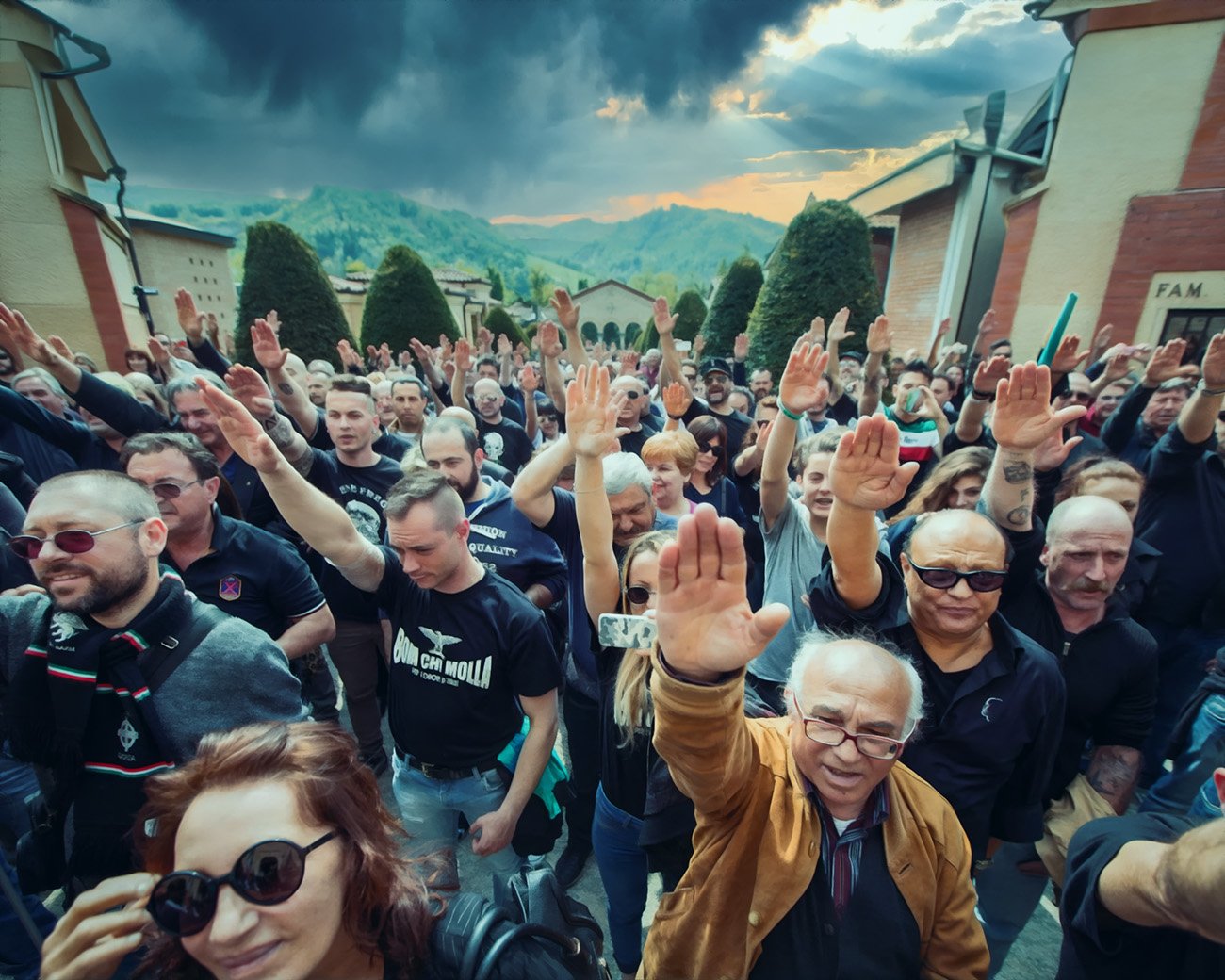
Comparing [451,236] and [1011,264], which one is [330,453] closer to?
[1011,264]

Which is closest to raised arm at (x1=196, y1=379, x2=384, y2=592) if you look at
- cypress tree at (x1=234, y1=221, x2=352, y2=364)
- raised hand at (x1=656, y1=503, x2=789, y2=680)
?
raised hand at (x1=656, y1=503, x2=789, y2=680)

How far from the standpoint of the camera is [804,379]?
269 centimetres

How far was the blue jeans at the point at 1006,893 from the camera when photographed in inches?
89.1

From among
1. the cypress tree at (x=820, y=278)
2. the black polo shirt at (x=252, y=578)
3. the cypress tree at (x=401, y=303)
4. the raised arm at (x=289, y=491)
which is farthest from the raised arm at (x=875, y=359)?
the cypress tree at (x=401, y=303)

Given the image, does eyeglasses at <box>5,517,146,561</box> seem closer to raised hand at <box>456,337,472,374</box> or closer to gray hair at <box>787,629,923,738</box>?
gray hair at <box>787,629,923,738</box>

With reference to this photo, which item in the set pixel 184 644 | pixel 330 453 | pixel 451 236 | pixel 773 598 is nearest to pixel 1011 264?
pixel 773 598

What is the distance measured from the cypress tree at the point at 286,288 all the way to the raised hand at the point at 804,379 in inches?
570

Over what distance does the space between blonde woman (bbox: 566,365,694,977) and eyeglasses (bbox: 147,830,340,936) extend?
1082mm

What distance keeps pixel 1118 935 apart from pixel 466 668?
6.65 feet

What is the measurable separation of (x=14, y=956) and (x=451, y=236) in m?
223

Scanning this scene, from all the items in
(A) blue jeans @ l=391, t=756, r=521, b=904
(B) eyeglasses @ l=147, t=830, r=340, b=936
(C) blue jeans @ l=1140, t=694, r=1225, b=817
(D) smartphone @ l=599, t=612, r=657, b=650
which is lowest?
(A) blue jeans @ l=391, t=756, r=521, b=904

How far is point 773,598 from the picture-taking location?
2.75 meters

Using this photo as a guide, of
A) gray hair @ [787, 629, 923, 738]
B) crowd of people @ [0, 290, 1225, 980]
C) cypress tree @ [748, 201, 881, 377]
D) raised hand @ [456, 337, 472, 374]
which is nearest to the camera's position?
crowd of people @ [0, 290, 1225, 980]

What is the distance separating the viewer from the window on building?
32.7ft
